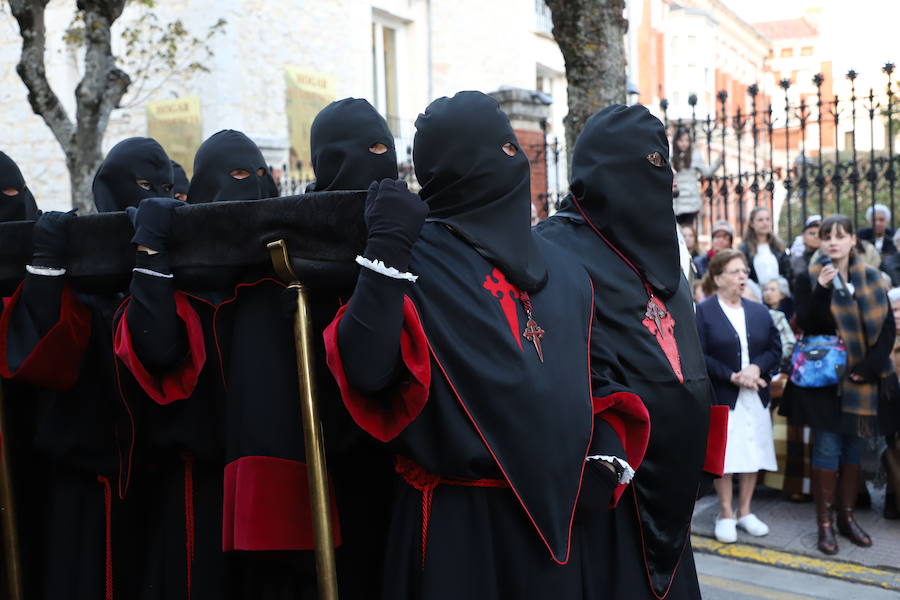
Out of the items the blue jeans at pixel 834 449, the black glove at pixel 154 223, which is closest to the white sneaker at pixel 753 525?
the blue jeans at pixel 834 449

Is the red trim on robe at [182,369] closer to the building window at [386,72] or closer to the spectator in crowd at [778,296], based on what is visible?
the spectator in crowd at [778,296]

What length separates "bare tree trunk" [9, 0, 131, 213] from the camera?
850cm

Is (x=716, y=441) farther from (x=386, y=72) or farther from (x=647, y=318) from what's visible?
(x=386, y=72)

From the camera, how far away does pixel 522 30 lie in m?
21.9

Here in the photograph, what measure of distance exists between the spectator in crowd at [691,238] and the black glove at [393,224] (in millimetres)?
6503

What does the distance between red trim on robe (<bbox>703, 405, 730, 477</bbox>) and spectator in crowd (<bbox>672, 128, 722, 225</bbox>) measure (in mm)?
5239

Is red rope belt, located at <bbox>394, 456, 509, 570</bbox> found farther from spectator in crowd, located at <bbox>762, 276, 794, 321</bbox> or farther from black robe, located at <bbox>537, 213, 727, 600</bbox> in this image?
spectator in crowd, located at <bbox>762, 276, 794, 321</bbox>

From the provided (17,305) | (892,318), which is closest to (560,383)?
(17,305)

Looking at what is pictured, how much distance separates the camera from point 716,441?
362 cm

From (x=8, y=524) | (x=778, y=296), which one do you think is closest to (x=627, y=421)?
(x=8, y=524)

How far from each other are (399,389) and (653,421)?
3.79ft

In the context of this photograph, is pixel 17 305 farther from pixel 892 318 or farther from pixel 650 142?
pixel 892 318

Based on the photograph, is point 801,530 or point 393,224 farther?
point 801,530

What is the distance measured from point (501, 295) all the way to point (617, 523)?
929mm
